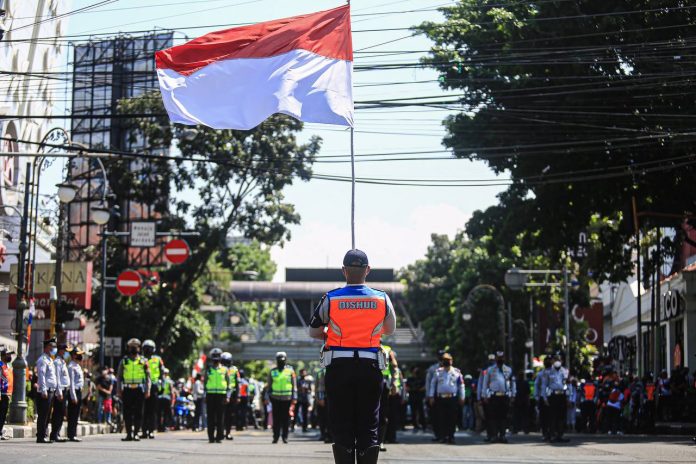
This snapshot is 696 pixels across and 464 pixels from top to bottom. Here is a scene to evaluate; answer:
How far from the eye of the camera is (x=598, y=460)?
55.9 ft

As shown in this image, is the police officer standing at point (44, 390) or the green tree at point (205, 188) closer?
the police officer standing at point (44, 390)

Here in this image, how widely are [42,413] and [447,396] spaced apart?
8.21 meters

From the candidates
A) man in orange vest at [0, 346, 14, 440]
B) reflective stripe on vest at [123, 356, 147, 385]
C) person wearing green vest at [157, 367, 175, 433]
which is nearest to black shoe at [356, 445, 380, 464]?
man in orange vest at [0, 346, 14, 440]

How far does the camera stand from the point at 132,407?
22.5m

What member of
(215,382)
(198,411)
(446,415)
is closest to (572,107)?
(446,415)

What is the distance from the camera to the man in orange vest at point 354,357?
9.73 m

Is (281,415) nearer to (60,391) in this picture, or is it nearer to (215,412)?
(215,412)

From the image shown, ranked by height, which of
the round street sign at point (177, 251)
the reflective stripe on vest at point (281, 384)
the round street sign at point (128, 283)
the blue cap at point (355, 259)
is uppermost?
the round street sign at point (177, 251)

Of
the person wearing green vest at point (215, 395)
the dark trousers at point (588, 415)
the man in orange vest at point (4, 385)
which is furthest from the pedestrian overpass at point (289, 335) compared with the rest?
the man in orange vest at point (4, 385)

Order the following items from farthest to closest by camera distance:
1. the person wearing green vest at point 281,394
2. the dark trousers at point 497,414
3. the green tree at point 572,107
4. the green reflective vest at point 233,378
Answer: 1. the green tree at point 572,107
2. the dark trousers at point 497,414
3. the green reflective vest at point 233,378
4. the person wearing green vest at point 281,394

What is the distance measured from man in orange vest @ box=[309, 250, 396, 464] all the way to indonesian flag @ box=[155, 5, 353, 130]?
6.43 metres

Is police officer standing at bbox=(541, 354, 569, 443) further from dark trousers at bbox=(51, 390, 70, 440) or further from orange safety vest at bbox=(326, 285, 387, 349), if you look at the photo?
orange safety vest at bbox=(326, 285, 387, 349)

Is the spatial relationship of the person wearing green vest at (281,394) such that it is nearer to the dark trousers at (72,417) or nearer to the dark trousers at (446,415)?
the dark trousers at (446,415)

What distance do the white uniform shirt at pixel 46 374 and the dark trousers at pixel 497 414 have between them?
9.24 m
